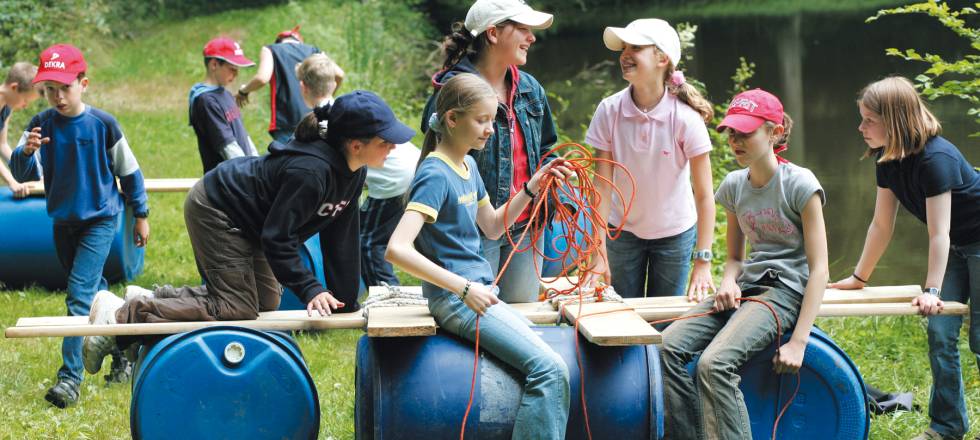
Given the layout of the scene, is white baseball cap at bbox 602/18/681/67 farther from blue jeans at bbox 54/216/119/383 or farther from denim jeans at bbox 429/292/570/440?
blue jeans at bbox 54/216/119/383

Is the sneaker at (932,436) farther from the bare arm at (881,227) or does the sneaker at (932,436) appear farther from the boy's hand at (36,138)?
the boy's hand at (36,138)

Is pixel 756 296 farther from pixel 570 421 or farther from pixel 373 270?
pixel 373 270

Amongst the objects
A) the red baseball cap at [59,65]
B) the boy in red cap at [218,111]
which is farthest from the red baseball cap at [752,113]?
the boy in red cap at [218,111]

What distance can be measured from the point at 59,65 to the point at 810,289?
138 inches

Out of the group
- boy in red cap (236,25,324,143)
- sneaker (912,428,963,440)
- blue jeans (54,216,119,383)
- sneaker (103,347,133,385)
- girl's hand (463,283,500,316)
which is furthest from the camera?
boy in red cap (236,25,324,143)

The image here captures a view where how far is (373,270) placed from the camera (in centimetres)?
643

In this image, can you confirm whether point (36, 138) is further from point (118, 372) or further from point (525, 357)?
point (525, 357)

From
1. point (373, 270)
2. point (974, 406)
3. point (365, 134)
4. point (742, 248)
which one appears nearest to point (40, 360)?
point (373, 270)

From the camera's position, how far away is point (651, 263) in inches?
194

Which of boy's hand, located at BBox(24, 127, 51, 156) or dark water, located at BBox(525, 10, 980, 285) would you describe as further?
dark water, located at BBox(525, 10, 980, 285)

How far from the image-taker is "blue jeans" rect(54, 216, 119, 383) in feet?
17.2

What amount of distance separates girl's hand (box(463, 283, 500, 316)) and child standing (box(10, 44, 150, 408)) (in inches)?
92.9

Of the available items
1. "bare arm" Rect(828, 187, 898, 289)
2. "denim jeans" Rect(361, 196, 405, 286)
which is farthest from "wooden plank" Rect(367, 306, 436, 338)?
"denim jeans" Rect(361, 196, 405, 286)

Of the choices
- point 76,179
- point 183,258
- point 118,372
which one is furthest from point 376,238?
point 183,258
